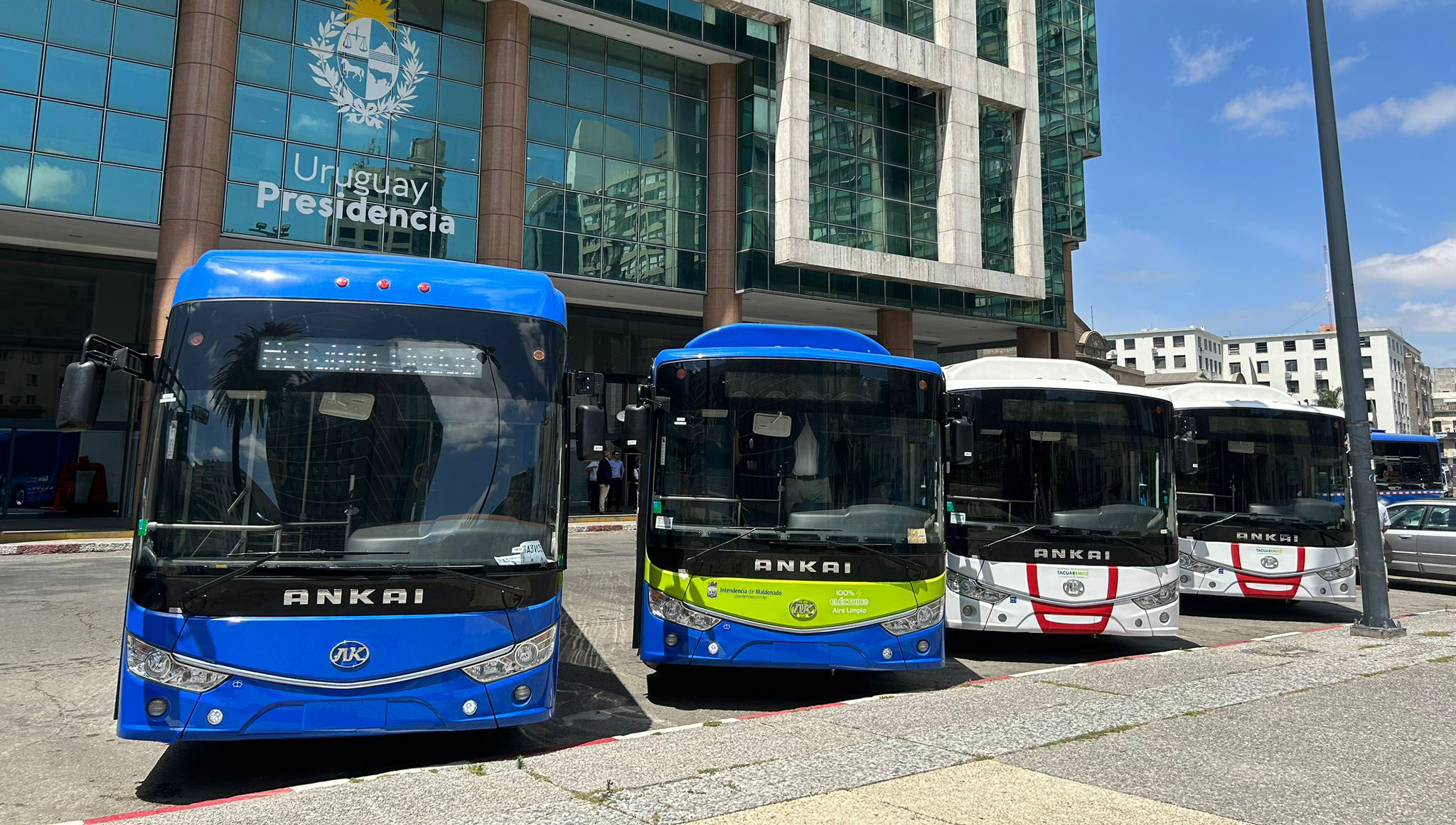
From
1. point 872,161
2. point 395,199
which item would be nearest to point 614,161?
point 395,199

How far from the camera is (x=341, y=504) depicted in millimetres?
5402

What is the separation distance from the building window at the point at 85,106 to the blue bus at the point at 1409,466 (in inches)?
1317

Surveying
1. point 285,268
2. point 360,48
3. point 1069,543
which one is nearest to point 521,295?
point 285,268

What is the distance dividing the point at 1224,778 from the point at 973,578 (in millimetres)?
4161

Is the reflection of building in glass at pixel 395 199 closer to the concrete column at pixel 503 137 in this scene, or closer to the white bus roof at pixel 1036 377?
the concrete column at pixel 503 137

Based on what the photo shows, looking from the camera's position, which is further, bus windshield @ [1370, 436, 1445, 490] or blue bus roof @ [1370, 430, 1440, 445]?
blue bus roof @ [1370, 430, 1440, 445]

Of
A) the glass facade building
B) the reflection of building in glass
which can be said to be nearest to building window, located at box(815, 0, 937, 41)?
the glass facade building

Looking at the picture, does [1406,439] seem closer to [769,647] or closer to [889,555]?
[889,555]

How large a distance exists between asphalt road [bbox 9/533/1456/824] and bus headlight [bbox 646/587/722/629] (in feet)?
2.20

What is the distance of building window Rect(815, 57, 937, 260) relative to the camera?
1174 inches

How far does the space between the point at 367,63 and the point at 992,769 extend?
80.3 ft

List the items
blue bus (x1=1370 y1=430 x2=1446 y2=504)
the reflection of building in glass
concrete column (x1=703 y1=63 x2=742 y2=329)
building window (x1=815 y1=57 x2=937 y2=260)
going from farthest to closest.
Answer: building window (x1=815 y1=57 x2=937 y2=260) → concrete column (x1=703 y1=63 x2=742 y2=329) → blue bus (x1=1370 y1=430 x2=1446 y2=504) → the reflection of building in glass

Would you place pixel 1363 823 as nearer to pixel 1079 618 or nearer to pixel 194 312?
pixel 1079 618

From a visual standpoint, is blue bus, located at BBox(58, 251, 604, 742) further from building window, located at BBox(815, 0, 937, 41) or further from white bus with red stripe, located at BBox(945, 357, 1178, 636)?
building window, located at BBox(815, 0, 937, 41)
